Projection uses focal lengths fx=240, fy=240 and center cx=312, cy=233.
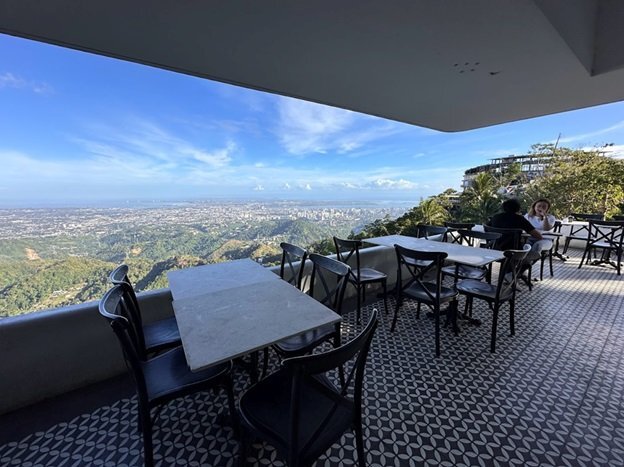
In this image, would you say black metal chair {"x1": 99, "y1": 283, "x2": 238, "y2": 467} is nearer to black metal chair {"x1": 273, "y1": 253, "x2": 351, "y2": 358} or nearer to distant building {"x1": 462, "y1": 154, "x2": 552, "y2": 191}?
black metal chair {"x1": 273, "y1": 253, "x2": 351, "y2": 358}

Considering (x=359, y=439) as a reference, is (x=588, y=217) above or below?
above

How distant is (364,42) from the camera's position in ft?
6.46

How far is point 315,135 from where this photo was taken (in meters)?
6.01

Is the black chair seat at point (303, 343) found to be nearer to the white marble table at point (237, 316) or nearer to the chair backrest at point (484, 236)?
the white marble table at point (237, 316)

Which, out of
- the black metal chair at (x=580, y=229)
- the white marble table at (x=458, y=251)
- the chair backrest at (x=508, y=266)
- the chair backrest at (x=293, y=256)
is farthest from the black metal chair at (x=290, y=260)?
the black metal chair at (x=580, y=229)

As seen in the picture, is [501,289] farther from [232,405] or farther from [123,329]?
[123,329]

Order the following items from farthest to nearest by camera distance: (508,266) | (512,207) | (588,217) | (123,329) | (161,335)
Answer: (588,217) < (512,207) < (508,266) < (161,335) < (123,329)

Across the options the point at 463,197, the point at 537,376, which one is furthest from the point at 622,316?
the point at 463,197

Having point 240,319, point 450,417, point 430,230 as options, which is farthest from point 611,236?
point 240,319

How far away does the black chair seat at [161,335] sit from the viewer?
1.56 meters

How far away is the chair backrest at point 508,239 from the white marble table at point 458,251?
665mm

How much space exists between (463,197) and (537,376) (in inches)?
384

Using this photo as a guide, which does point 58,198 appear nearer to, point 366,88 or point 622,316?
point 366,88

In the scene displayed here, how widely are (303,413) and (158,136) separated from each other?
4525 mm
